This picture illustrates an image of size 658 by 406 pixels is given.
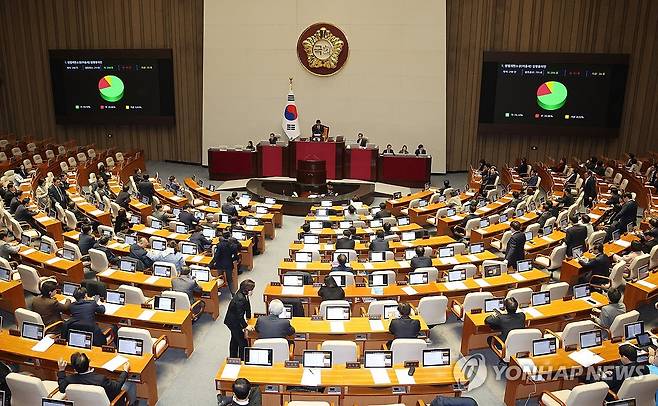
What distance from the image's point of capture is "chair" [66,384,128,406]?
6.44 m

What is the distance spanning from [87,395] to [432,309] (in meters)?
5.34

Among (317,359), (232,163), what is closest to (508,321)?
(317,359)

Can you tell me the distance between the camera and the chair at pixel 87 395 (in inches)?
254

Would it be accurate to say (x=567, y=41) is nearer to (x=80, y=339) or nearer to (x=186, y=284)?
(x=186, y=284)

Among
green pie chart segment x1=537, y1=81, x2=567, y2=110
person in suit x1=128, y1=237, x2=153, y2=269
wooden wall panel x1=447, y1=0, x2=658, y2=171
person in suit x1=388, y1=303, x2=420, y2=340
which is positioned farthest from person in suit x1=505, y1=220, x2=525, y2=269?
wooden wall panel x1=447, y1=0, x2=658, y2=171

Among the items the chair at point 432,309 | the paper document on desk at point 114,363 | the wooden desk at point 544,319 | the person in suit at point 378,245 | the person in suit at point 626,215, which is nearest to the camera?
the paper document on desk at point 114,363

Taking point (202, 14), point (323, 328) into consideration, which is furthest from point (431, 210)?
point (202, 14)

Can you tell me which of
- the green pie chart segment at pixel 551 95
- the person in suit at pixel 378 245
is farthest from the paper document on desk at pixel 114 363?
the green pie chart segment at pixel 551 95

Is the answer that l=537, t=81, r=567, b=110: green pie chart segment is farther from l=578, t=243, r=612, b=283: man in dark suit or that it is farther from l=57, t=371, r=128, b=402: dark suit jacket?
l=57, t=371, r=128, b=402: dark suit jacket

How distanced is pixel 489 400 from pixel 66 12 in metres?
25.4

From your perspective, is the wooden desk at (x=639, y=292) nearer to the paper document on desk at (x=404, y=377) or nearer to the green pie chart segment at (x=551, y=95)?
the paper document on desk at (x=404, y=377)

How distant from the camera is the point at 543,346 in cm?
775

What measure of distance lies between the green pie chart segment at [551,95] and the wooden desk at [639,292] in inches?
551

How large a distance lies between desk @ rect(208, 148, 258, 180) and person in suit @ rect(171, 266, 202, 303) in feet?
42.4
